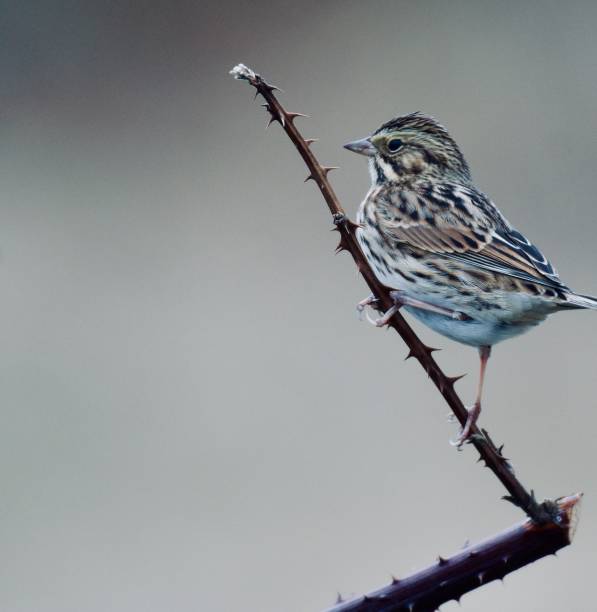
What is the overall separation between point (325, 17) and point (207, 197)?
2447mm

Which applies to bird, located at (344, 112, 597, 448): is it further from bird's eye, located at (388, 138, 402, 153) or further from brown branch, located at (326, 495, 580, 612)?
brown branch, located at (326, 495, 580, 612)

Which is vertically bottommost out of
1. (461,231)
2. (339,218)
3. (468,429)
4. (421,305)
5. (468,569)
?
(468,569)

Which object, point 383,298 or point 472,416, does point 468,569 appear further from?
point 472,416

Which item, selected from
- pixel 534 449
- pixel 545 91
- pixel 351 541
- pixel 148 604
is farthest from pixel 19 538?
pixel 545 91

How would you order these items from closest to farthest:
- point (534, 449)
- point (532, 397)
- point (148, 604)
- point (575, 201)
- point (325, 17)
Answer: point (148, 604) < point (534, 449) < point (532, 397) < point (575, 201) < point (325, 17)

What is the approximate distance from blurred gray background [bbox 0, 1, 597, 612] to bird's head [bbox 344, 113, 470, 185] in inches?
136

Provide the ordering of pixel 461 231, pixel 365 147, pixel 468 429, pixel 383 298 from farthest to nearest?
pixel 365 147 → pixel 461 231 → pixel 383 298 → pixel 468 429

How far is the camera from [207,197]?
1102 cm

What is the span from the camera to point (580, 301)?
145 inches

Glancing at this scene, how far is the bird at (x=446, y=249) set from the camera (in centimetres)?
375

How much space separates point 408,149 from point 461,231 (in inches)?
18.6

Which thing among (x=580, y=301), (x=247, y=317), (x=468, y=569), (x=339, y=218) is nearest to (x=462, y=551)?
(x=468, y=569)

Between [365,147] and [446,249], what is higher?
[365,147]

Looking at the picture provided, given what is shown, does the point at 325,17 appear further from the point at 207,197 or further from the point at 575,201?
the point at 575,201
